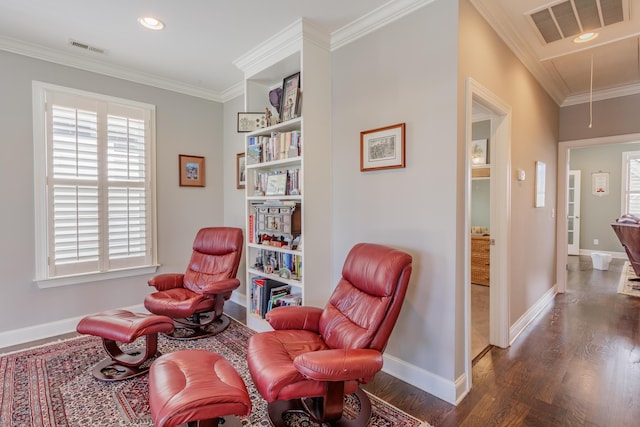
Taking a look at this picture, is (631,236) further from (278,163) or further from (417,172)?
(278,163)

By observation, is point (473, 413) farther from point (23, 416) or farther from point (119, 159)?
point (119, 159)

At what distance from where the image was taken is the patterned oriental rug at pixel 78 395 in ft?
6.00

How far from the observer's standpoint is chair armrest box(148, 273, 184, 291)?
3.16 meters

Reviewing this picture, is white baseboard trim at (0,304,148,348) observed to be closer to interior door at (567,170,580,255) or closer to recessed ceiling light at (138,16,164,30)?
recessed ceiling light at (138,16,164,30)

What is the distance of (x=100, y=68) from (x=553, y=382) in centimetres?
491

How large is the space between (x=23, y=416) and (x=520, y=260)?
3.95m

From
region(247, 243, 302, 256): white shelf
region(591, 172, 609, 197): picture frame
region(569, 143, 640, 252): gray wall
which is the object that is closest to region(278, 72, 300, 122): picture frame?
region(247, 243, 302, 256): white shelf

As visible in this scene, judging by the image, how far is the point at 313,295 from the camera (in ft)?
8.82

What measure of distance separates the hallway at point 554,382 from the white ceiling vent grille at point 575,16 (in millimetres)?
2687

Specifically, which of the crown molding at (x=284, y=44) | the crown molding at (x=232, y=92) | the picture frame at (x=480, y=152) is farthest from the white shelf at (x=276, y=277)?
the picture frame at (x=480, y=152)

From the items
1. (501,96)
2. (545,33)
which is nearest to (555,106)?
(545,33)

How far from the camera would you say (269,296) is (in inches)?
120

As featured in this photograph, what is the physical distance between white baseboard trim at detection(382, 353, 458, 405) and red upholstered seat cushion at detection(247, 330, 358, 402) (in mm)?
670

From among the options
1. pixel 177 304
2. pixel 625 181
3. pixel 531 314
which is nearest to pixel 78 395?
pixel 177 304
